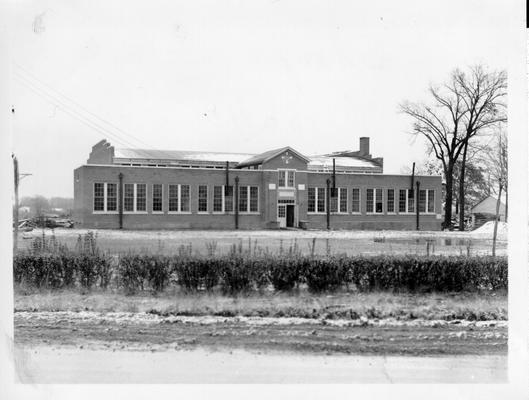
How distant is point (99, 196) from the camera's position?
34.6 m

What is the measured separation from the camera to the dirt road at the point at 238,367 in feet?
20.1

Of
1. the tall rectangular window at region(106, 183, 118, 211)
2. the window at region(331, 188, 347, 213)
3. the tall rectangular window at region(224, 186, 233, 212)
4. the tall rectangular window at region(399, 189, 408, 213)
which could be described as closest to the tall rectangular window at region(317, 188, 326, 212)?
the window at region(331, 188, 347, 213)

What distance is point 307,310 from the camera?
28.2 ft

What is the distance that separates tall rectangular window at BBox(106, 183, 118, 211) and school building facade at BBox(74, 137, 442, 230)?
64mm

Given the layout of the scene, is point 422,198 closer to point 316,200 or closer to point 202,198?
point 316,200

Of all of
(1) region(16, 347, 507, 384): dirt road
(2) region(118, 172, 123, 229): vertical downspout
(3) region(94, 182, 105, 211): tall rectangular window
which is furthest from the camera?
(2) region(118, 172, 123, 229): vertical downspout

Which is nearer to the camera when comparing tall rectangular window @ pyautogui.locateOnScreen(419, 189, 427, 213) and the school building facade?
the school building facade

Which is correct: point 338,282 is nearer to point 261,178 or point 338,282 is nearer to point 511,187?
point 511,187

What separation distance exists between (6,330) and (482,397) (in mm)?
5611

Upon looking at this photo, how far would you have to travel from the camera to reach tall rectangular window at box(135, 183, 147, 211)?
35569mm

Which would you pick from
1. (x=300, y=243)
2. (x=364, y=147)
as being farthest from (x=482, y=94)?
(x=364, y=147)

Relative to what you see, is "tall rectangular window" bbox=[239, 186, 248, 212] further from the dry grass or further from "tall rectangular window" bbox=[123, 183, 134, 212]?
the dry grass

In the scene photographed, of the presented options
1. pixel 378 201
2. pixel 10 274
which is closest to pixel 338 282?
pixel 10 274

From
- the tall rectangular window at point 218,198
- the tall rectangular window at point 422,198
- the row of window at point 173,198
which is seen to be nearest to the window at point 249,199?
the row of window at point 173,198
